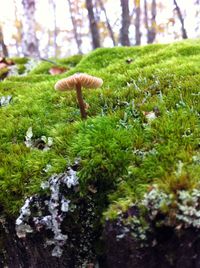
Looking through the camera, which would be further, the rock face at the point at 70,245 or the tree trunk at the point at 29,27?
the tree trunk at the point at 29,27

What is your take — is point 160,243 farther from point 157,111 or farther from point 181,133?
point 157,111

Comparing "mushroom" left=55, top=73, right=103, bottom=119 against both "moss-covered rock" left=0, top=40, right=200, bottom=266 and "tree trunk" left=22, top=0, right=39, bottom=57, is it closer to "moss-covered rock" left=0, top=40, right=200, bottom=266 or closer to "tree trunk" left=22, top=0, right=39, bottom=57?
"moss-covered rock" left=0, top=40, right=200, bottom=266

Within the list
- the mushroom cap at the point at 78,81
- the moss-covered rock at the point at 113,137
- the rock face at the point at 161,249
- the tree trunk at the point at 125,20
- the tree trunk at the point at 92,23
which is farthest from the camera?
the tree trunk at the point at 125,20

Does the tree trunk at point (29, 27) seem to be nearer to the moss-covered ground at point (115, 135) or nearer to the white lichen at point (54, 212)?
the moss-covered ground at point (115, 135)

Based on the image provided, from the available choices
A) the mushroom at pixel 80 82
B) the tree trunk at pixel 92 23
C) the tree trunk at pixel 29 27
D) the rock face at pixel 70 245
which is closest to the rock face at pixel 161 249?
the rock face at pixel 70 245

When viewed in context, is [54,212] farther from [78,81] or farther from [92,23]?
[92,23]

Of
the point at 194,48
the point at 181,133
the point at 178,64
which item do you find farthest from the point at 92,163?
the point at 194,48
